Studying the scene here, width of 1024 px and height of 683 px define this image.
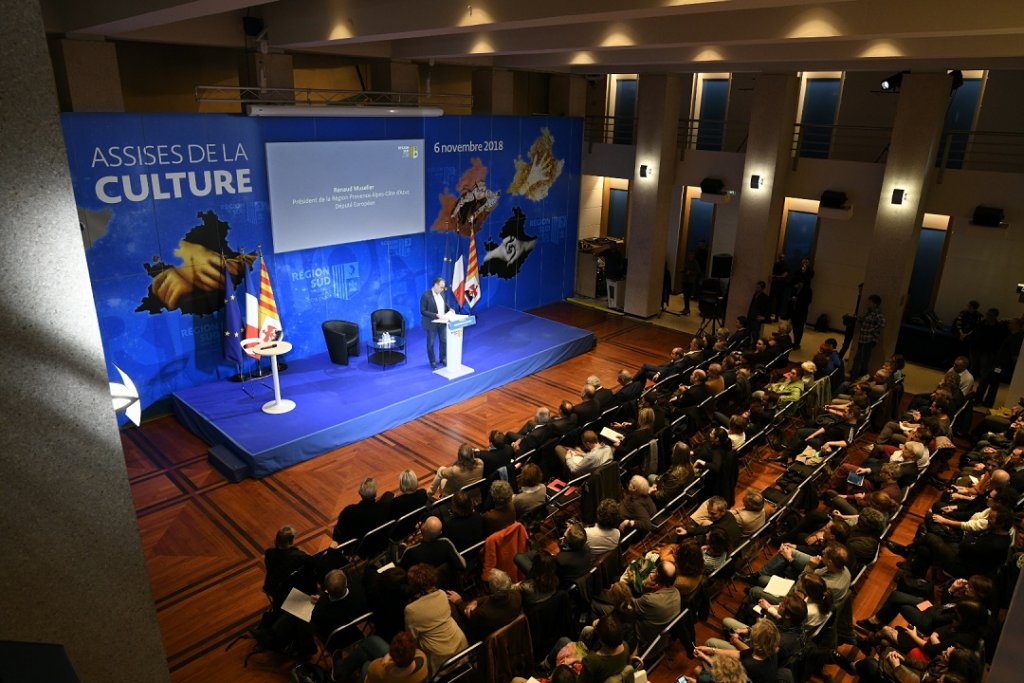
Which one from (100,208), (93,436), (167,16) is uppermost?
(167,16)

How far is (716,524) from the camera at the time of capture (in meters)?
5.13

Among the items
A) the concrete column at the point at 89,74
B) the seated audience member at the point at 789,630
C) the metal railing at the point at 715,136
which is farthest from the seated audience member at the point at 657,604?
the metal railing at the point at 715,136

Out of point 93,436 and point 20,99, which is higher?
point 20,99

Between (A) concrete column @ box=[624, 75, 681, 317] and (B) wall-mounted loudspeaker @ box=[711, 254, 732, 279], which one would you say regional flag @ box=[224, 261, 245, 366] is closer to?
(A) concrete column @ box=[624, 75, 681, 317]

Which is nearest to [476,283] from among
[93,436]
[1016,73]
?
[93,436]

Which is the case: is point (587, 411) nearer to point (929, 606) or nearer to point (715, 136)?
point (929, 606)

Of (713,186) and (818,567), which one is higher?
(713,186)

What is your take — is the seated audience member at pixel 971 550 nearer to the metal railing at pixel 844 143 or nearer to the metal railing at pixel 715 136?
the metal railing at pixel 844 143

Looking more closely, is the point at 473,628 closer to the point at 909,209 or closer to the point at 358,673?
the point at 358,673

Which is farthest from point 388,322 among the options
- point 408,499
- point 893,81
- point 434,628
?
point 893,81

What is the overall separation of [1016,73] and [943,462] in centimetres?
680

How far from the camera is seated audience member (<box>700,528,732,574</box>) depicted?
16.1 ft

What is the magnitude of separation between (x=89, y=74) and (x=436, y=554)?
658cm

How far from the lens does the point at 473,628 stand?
4.25 m
